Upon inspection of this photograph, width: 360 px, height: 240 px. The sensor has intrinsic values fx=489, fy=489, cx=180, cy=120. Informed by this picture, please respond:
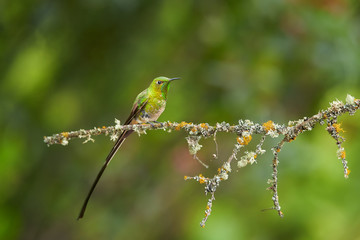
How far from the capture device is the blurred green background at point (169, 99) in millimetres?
4750

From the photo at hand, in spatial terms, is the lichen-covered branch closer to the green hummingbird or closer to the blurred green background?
the green hummingbird

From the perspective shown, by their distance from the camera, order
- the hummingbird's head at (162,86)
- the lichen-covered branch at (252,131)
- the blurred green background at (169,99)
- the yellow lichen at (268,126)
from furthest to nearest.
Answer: the blurred green background at (169,99)
the hummingbird's head at (162,86)
the yellow lichen at (268,126)
the lichen-covered branch at (252,131)

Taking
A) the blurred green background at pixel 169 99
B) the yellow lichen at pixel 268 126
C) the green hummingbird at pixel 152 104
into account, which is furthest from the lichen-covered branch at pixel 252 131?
the blurred green background at pixel 169 99

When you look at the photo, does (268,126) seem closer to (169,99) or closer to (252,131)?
(252,131)

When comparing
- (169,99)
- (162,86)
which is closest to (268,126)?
(162,86)

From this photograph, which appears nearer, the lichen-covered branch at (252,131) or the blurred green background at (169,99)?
the lichen-covered branch at (252,131)

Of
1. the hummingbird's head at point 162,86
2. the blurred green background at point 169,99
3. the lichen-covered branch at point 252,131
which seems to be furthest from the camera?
the blurred green background at point 169,99

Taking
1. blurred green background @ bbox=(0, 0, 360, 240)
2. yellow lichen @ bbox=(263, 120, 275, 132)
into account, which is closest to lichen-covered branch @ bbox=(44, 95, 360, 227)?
yellow lichen @ bbox=(263, 120, 275, 132)

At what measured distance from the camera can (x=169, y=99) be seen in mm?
5527

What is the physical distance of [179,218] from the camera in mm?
6391

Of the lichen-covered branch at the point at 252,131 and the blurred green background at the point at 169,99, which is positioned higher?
the blurred green background at the point at 169,99

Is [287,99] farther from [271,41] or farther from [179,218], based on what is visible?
[179,218]

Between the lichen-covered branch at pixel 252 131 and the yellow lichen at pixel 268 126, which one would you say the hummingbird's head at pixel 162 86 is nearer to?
the lichen-covered branch at pixel 252 131

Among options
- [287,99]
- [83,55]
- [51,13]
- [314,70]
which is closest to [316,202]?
[287,99]
